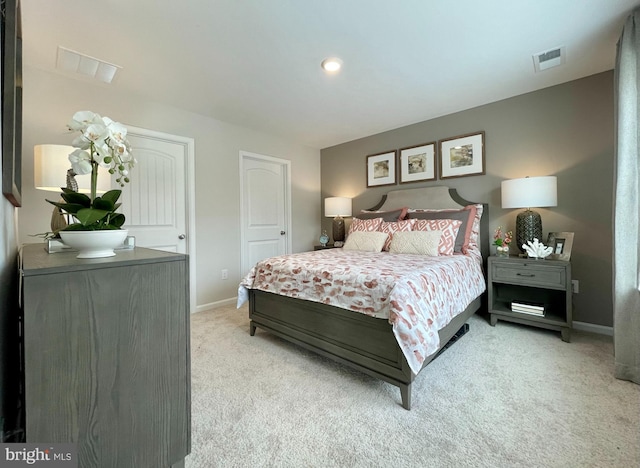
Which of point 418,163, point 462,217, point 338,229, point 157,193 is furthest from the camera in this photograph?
point 338,229

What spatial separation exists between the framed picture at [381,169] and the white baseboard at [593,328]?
247 cm

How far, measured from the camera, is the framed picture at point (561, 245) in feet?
7.97

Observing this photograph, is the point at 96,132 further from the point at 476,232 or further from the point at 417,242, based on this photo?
the point at 476,232

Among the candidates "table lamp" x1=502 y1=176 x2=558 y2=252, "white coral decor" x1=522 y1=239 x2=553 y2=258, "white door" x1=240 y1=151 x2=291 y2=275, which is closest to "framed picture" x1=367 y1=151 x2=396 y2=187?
"white door" x1=240 y1=151 x2=291 y2=275

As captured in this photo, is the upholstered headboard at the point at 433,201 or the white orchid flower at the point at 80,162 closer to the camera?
the white orchid flower at the point at 80,162

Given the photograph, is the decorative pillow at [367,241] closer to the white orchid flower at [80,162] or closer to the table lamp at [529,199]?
the table lamp at [529,199]

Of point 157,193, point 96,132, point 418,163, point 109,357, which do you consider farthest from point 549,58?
point 157,193

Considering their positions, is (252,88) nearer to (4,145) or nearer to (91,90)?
(91,90)

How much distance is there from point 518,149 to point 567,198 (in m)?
0.67

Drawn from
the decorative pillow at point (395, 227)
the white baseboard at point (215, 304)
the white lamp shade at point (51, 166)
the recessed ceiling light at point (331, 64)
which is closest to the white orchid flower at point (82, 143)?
the white lamp shade at point (51, 166)

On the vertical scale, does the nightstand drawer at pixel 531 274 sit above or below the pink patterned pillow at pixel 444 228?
below

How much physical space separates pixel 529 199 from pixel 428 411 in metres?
2.08

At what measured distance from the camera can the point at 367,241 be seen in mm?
3045

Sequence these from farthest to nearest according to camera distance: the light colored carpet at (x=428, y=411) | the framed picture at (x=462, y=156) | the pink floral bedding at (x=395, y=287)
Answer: the framed picture at (x=462, y=156)
the pink floral bedding at (x=395, y=287)
the light colored carpet at (x=428, y=411)
